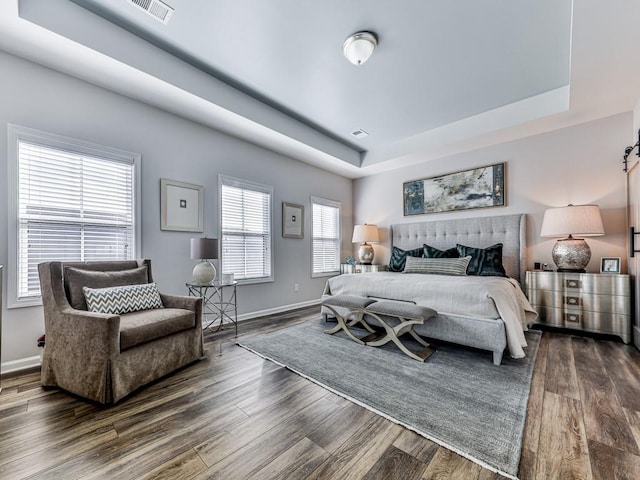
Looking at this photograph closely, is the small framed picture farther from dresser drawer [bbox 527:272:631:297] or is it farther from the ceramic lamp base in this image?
the ceramic lamp base

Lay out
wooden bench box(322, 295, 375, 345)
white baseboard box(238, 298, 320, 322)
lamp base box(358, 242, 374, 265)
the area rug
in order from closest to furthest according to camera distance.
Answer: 1. the area rug
2. wooden bench box(322, 295, 375, 345)
3. white baseboard box(238, 298, 320, 322)
4. lamp base box(358, 242, 374, 265)

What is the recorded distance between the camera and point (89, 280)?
2256 mm

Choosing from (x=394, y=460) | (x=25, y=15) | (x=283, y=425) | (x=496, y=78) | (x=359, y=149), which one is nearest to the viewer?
(x=394, y=460)

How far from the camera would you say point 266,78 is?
2.99 metres

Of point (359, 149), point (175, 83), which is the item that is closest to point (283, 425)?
point (175, 83)

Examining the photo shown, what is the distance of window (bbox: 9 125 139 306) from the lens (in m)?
2.33

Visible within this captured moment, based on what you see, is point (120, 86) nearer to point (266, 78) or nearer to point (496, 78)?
point (266, 78)

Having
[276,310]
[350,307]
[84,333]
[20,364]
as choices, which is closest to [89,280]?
[84,333]

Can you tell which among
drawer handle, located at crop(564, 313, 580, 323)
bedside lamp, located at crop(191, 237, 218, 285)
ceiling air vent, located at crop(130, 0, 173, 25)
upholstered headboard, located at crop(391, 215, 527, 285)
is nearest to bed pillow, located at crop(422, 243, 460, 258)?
upholstered headboard, located at crop(391, 215, 527, 285)

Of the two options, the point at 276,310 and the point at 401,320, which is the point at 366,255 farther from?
the point at 401,320

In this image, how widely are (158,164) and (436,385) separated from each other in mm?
3491

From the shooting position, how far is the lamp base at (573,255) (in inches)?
129

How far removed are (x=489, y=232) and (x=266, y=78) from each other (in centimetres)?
369

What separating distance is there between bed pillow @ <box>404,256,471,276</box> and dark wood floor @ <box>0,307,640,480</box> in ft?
5.35
